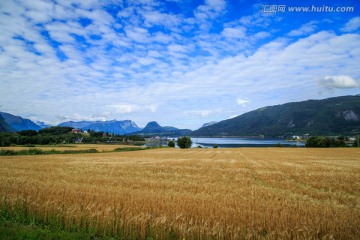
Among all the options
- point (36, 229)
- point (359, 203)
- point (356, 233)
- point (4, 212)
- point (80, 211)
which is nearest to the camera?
point (356, 233)

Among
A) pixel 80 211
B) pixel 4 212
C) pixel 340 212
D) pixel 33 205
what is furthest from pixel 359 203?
pixel 4 212

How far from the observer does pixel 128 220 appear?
7449mm

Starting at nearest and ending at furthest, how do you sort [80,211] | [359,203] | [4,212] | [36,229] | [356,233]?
[356,233], [36,229], [80,211], [4,212], [359,203]

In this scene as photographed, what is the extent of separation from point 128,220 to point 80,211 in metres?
2.09

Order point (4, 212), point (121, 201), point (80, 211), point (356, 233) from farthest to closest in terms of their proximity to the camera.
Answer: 1. point (121, 201)
2. point (4, 212)
3. point (80, 211)
4. point (356, 233)

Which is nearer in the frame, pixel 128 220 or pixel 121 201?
pixel 128 220

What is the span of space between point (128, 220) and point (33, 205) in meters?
4.32

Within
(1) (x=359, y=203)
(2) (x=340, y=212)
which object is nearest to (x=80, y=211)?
(2) (x=340, y=212)

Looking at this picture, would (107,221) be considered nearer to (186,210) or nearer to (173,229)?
(173,229)

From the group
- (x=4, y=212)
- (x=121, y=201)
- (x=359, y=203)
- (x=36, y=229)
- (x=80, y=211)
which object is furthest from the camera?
(x=359, y=203)

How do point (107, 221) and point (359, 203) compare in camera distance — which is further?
point (359, 203)

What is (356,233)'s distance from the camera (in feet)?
22.3

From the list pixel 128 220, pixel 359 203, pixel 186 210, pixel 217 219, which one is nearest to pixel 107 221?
pixel 128 220

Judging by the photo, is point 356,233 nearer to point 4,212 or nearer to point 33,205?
point 33,205
